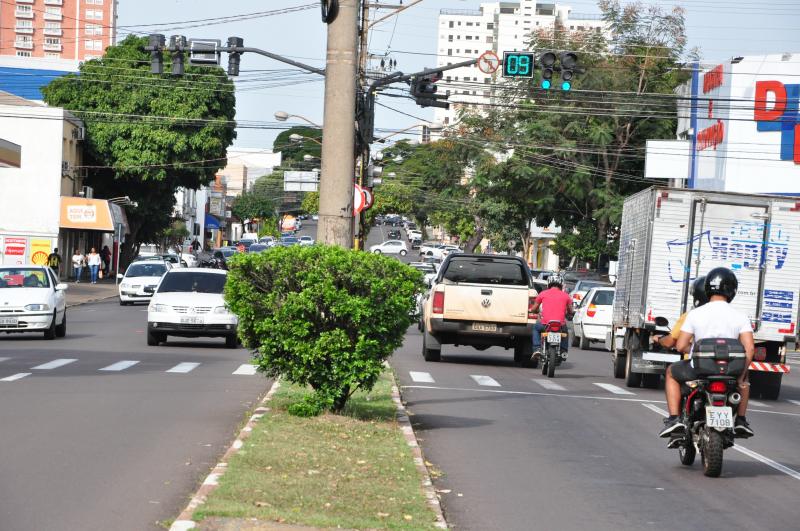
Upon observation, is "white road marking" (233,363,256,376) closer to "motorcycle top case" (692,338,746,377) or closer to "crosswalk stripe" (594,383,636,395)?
"crosswalk stripe" (594,383,636,395)

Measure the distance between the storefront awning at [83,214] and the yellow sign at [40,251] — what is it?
8.41 ft

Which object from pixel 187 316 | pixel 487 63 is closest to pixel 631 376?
pixel 487 63

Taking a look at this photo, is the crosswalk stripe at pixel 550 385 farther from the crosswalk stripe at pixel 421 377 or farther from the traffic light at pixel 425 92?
the traffic light at pixel 425 92

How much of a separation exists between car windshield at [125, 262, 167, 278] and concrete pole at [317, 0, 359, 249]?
32.8m

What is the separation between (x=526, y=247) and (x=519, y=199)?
2228 cm

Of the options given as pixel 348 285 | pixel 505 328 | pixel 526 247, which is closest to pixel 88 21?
pixel 526 247

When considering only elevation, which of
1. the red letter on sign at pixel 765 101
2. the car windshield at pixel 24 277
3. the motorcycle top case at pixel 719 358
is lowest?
the car windshield at pixel 24 277

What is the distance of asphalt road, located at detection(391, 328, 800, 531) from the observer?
9289 millimetres

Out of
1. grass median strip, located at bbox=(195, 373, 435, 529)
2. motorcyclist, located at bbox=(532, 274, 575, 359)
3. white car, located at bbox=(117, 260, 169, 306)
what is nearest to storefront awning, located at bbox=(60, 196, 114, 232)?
white car, located at bbox=(117, 260, 169, 306)

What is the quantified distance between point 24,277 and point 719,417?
2023 centimetres

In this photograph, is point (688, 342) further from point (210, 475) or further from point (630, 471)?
point (210, 475)

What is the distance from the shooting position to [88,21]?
172750 mm

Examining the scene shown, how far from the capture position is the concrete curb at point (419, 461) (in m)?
8.62

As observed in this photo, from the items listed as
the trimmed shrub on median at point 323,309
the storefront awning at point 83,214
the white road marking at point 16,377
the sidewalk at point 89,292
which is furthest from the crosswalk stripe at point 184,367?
the storefront awning at point 83,214
